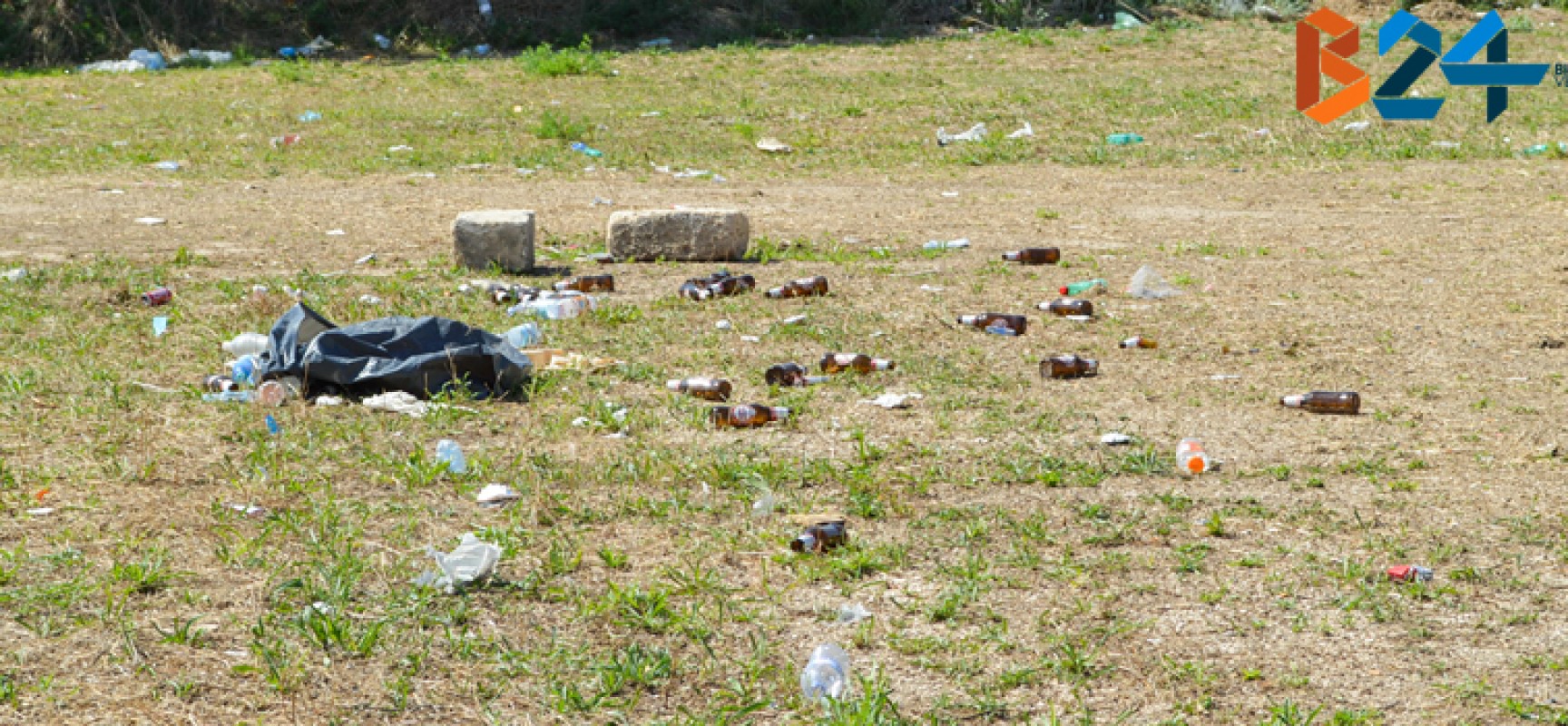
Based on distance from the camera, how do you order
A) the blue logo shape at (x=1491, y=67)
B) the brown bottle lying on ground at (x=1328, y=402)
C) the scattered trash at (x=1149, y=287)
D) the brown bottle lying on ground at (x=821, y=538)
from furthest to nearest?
the blue logo shape at (x=1491, y=67)
the scattered trash at (x=1149, y=287)
the brown bottle lying on ground at (x=1328, y=402)
the brown bottle lying on ground at (x=821, y=538)

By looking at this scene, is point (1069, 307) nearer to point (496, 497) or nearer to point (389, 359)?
point (389, 359)

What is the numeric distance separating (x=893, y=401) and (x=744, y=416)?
52 centimetres

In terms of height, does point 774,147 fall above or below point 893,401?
below

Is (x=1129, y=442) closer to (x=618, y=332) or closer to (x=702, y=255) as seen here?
(x=618, y=332)

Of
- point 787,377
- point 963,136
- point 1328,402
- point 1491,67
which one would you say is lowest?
point 1491,67

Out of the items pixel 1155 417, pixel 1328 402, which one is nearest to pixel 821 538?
pixel 1155 417

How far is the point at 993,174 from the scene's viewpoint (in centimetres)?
998

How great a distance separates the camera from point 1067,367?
5.06 m

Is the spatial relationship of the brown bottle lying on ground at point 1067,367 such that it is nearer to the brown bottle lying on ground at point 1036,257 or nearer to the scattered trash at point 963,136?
the brown bottle lying on ground at point 1036,257

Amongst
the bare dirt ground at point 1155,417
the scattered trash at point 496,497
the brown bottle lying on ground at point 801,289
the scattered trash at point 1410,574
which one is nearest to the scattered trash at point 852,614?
the bare dirt ground at point 1155,417

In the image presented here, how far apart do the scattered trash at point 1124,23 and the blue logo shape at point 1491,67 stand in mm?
3378

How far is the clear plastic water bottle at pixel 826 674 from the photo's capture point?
2777 mm

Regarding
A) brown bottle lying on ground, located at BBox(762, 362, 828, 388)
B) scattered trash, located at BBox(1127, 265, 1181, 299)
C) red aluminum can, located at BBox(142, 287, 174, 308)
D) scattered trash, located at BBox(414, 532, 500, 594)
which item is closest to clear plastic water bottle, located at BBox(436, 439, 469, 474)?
scattered trash, located at BBox(414, 532, 500, 594)

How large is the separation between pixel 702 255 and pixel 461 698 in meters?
4.58
